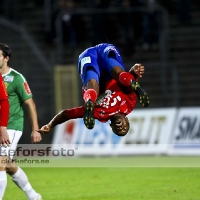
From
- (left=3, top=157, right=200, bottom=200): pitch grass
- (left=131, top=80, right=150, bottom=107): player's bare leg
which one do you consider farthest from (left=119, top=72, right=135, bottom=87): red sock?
(left=3, top=157, right=200, bottom=200): pitch grass

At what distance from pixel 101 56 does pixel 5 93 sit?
2003mm

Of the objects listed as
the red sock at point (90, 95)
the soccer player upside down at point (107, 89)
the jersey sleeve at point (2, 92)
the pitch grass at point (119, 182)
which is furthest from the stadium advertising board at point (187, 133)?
the jersey sleeve at point (2, 92)

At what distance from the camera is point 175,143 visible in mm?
18062

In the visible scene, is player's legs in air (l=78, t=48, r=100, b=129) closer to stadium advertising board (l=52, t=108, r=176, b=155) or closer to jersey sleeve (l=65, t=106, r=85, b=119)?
jersey sleeve (l=65, t=106, r=85, b=119)

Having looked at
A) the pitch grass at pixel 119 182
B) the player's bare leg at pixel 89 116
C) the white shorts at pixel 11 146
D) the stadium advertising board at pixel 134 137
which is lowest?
the stadium advertising board at pixel 134 137

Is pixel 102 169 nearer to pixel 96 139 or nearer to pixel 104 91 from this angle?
pixel 96 139

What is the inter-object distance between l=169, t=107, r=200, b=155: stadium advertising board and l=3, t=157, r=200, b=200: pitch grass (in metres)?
0.62

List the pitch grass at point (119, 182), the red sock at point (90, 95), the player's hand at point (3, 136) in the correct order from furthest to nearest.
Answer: the pitch grass at point (119, 182)
the red sock at point (90, 95)
the player's hand at point (3, 136)

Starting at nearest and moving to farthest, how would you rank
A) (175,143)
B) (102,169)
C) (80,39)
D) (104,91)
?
(104,91) < (102,169) < (175,143) < (80,39)

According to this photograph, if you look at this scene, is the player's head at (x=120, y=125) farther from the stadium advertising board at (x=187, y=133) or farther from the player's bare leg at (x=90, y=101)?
the stadium advertising board at (x=187, y=133)

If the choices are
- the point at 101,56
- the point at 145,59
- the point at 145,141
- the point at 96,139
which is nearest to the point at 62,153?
the point at 96,139

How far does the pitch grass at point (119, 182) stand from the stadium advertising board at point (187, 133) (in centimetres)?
62

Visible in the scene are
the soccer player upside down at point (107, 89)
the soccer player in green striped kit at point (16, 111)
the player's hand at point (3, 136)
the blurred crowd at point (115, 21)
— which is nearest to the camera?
the player's hand at point (3, 136)

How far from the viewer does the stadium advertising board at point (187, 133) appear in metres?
17.7
